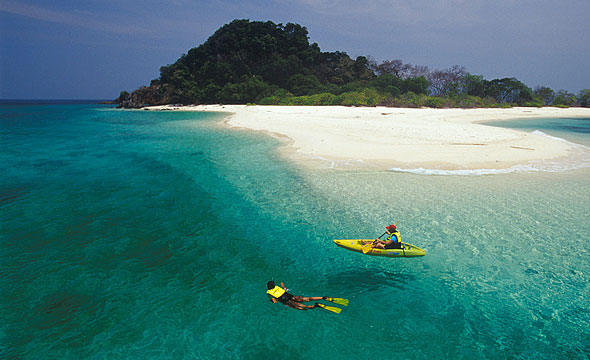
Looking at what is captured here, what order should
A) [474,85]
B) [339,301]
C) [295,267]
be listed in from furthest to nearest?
[474,85] → [295,267] → [339,301]

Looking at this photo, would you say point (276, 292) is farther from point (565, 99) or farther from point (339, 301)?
point (565, 99)

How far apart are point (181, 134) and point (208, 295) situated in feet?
83.6

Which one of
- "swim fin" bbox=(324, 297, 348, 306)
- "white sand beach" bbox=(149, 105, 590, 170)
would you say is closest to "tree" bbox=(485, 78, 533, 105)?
"white sand beach" bbox=(149, 105, 590, 170)

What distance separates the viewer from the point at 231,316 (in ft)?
18.0

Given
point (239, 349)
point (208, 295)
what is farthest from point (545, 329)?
point (208, 295)

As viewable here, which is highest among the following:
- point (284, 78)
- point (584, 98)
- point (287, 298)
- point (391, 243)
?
A: point (284, 78)

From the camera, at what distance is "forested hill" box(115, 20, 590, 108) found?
69250 millimetres

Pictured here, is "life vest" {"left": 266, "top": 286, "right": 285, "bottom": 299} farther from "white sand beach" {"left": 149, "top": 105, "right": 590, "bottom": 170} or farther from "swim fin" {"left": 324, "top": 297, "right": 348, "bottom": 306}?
"white sand beach" {"left": 149, "top": 105, "right": 590, "bottom": 170}

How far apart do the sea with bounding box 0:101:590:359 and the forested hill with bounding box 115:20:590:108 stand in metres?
47.0

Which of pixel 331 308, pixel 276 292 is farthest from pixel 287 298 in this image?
pixel 331 308

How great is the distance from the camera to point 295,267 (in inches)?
280

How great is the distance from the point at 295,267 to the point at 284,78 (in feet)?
263

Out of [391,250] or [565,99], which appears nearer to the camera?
[391,250]

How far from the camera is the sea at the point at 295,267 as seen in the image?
503 centimetres
